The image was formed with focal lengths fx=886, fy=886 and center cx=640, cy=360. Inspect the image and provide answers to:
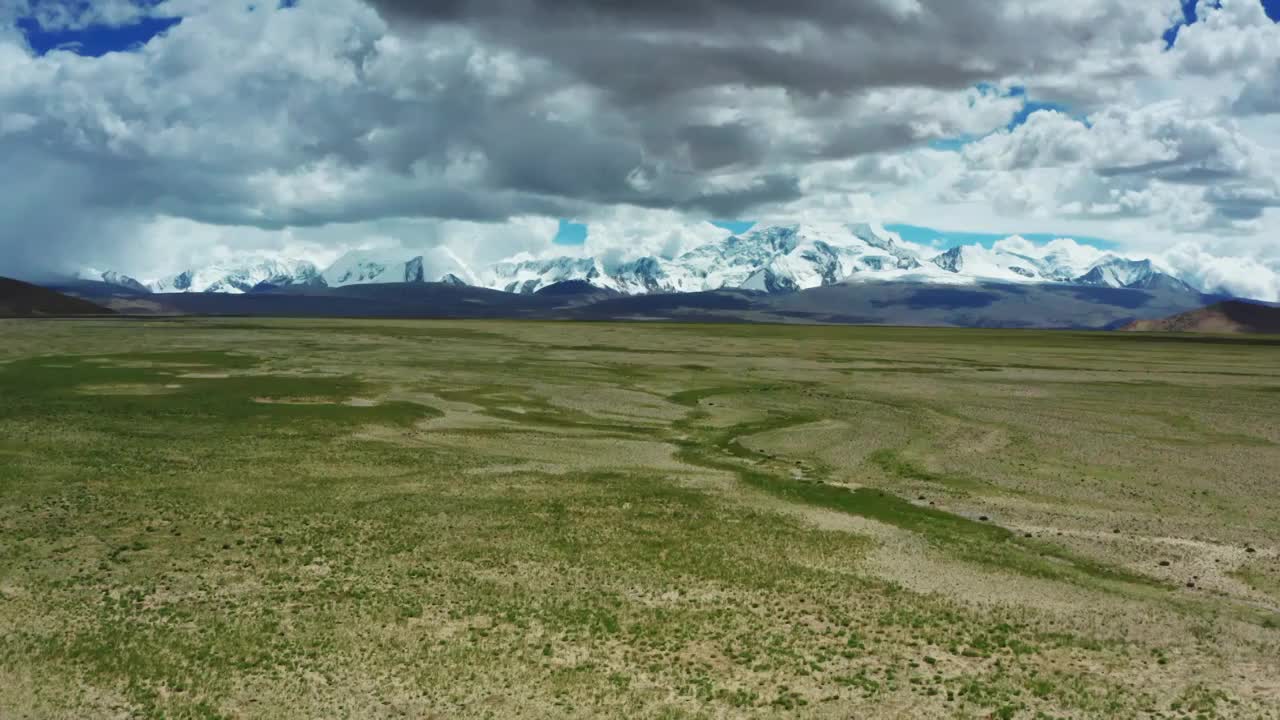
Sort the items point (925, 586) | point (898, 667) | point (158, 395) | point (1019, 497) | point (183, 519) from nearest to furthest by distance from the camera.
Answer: point (898, 667), point (925, 586), point (183, 519), point (1019, 497), point (158, 395)

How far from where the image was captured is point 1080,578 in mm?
35500

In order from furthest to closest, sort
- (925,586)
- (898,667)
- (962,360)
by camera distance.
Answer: (962,360) < (925,586) < (898,667)

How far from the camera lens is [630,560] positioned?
37.3m

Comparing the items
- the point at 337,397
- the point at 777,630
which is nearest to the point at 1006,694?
the point at 777,630

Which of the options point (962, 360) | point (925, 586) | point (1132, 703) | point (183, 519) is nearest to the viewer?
point (1132, 703)

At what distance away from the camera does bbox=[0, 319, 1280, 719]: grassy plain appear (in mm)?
25938

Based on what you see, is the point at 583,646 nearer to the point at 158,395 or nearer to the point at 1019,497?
the point at 1019,497

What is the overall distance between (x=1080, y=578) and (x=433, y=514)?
2918 cm

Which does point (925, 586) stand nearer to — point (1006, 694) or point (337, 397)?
point (1006, 694)

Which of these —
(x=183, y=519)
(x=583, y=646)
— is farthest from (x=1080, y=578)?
(x=183, y=519)

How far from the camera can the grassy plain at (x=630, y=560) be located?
2594cm

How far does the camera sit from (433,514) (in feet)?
144

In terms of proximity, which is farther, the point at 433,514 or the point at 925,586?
the point at 433,514

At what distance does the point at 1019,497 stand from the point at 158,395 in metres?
75.7
